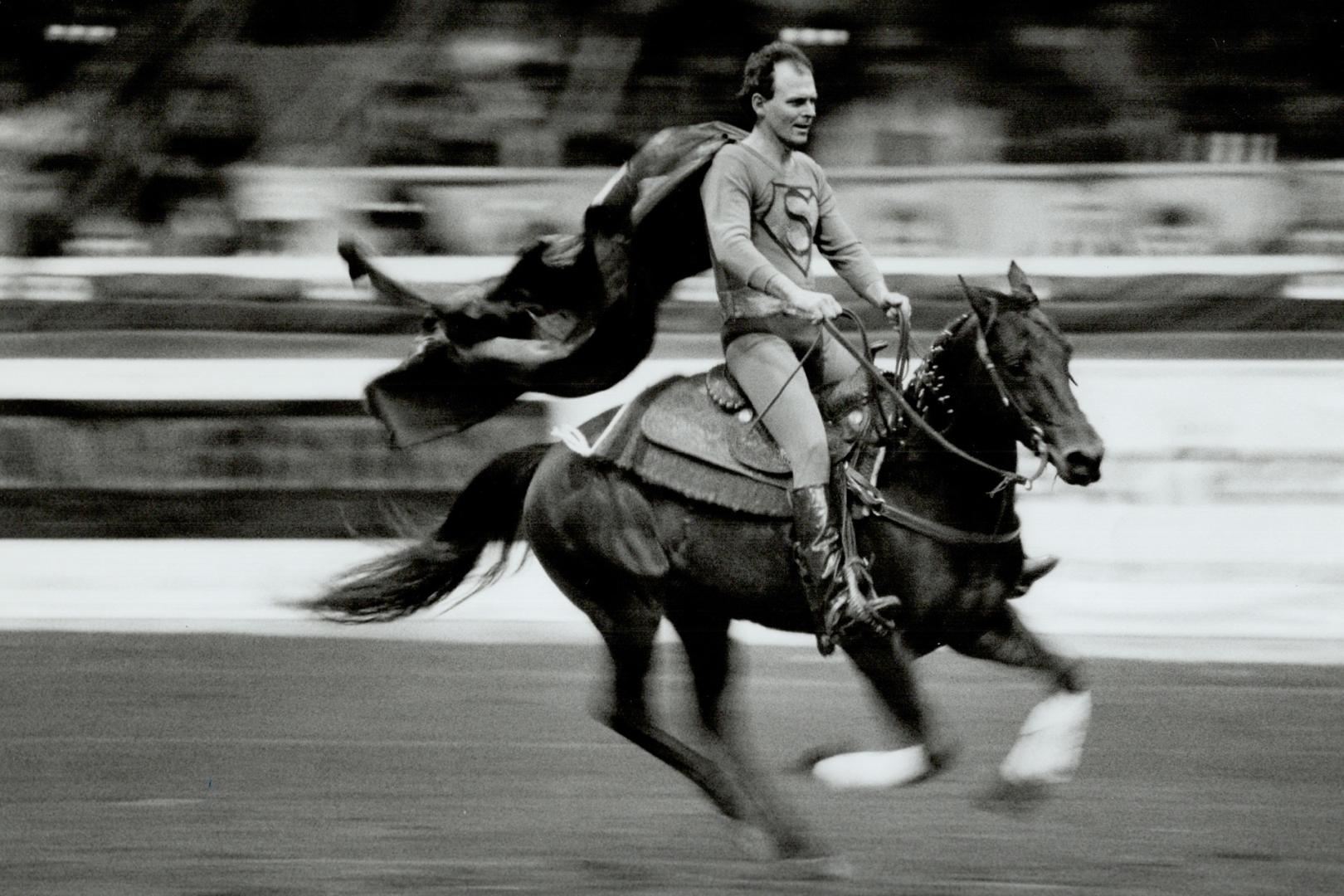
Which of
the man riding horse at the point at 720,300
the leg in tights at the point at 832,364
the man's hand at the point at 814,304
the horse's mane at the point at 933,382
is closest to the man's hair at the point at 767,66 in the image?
the man riding horse at the point at 720,300

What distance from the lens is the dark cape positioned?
570cm

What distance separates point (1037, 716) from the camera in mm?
5059

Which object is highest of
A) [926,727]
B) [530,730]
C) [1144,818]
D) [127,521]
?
[926,727]

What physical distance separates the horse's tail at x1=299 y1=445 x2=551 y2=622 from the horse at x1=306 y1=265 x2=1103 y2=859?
0.17 m

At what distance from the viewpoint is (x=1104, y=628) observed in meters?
8.40

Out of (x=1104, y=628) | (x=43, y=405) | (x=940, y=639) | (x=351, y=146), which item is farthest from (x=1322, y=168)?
(x=43, y=405)

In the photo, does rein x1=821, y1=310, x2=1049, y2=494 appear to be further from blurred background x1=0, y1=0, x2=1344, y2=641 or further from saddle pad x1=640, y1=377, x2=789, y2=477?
blurred background x1=0, y1=0, x2=1344, y2=641

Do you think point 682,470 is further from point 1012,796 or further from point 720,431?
point 1012,796

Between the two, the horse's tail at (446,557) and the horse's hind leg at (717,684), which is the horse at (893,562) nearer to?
the horse's hind leg at (717,684)

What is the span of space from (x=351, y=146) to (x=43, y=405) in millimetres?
2453

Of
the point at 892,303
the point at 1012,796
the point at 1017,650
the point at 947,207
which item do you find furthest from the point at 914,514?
the point at 947,207

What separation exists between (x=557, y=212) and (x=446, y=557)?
5252 millimetres

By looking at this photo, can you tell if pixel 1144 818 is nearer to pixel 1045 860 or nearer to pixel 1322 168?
pixel 1045 860

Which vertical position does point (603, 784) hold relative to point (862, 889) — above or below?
below
